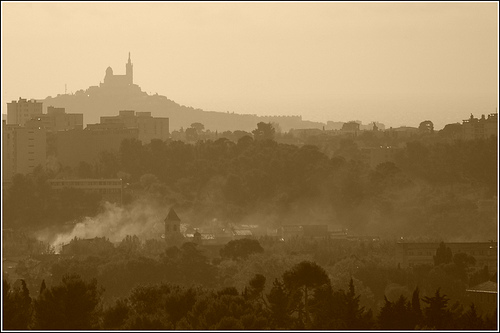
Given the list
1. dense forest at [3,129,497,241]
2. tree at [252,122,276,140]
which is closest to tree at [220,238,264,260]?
dense forest at [3,129,497,241]

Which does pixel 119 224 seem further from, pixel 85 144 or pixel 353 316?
pixel 353 316

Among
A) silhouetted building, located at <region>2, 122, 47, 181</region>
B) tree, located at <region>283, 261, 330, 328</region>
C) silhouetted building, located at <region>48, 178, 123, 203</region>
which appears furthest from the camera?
silhouetted building, located at <region>2, 122, 47, 181</region>

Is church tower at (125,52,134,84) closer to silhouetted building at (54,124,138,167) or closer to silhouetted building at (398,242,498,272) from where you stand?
silhouetted building at (54,124,138,167)

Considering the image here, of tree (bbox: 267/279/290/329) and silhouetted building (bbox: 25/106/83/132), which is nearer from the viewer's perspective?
tree (bbox: 267/279/290/329)

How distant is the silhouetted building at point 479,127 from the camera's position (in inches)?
1975

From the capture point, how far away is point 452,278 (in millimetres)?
27016

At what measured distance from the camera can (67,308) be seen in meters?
19.4

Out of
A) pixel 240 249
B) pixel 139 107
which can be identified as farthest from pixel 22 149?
pixel 139 107

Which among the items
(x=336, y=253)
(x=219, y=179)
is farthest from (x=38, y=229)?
(x=336, y=253)

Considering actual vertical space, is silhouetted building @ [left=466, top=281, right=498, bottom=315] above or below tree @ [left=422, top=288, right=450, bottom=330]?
below

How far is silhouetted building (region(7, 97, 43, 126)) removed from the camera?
51562 millimetres

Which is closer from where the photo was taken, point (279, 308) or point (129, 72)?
point (279, 308)

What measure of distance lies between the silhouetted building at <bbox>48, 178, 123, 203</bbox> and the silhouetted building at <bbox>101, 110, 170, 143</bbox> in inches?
314

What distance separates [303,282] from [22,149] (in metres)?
24.6
